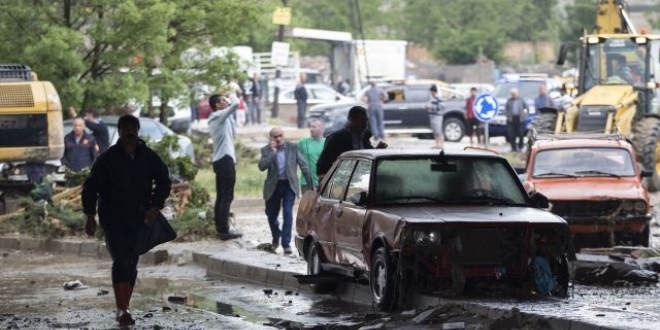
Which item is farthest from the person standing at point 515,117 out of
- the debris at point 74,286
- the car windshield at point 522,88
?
the debris at point 74,286

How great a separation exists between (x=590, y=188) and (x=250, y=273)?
5.03 m

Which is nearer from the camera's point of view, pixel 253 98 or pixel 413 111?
pixel 413 111


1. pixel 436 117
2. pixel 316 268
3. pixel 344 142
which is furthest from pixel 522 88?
pixel 316 268

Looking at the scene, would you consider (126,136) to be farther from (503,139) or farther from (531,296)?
(503,139)

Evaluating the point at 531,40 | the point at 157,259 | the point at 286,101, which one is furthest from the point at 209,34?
the point at 531,40

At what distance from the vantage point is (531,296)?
12523 millimetres

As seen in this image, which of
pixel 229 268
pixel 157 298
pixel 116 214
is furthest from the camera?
pixel 229 268

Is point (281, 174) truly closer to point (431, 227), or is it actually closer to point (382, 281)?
point (382, 281)

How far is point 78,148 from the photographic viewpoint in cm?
2484

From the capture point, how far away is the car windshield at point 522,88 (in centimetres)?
4559

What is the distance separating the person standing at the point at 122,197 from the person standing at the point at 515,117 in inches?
1119

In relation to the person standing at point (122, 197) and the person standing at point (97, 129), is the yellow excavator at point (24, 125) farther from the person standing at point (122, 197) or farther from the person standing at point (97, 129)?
the person standing at point (122, 197)

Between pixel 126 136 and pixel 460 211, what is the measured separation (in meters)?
2.98

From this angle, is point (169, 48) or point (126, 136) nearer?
point (126, 136)
